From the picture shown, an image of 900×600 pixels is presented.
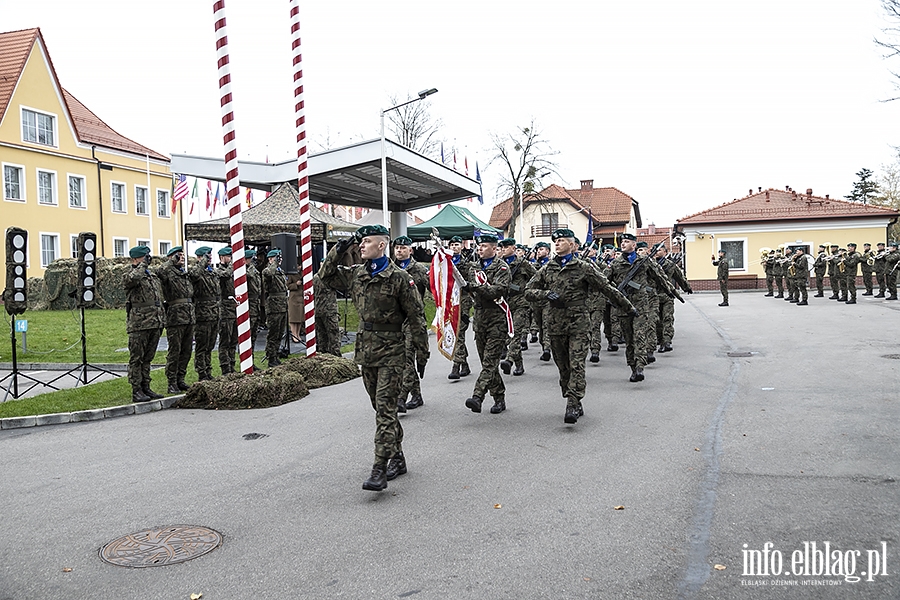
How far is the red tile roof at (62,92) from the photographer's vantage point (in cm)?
3553

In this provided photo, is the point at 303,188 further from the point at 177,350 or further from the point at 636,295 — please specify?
the point at 636,295

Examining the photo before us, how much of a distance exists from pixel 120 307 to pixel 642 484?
26556mm

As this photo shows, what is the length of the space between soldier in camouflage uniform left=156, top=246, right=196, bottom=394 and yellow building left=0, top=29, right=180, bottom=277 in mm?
26883

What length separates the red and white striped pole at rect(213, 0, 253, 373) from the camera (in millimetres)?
10859

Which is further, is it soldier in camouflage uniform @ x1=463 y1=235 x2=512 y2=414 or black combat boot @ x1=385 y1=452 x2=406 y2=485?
soldier in camouflage uniform @ x1=463 y1=235 x2=512 y2=414

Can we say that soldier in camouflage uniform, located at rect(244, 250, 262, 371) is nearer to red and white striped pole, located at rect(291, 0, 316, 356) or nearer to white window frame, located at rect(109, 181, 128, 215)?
red and white striped pole, located at rect(291, 0, 316, 356)

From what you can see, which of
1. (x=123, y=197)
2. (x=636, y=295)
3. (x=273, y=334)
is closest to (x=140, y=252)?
(x=273, y=334)

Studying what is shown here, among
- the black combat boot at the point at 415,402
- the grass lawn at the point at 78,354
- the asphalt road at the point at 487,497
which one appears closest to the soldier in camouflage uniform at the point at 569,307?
the asphalt road at the point at 487,497

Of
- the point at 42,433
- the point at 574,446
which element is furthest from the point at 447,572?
the point at 42,433

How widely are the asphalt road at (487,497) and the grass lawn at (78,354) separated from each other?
39.7 inches

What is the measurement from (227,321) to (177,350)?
58.9 inches

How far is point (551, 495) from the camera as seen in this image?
5727mm

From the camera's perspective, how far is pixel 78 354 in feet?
54.3

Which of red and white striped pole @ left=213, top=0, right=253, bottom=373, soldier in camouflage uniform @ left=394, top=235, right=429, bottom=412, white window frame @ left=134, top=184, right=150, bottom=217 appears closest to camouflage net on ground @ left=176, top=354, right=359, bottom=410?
red and white striped pole @ left=213, top=0, right=253, bottom=373
